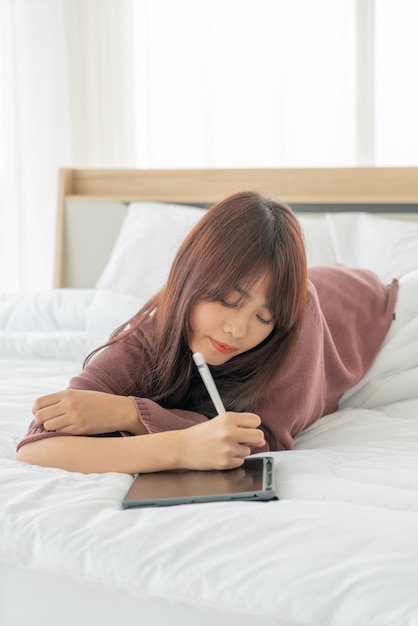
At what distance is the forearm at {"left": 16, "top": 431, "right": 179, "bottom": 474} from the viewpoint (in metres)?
1.12

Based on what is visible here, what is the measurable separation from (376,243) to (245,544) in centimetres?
164

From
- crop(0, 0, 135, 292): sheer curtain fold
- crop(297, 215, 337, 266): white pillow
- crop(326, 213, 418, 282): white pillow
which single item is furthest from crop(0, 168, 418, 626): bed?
crop(0, 0, 135, 292): sheer curtain fold

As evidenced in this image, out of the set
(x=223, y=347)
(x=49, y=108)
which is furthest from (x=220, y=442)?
(x=49, y=108)

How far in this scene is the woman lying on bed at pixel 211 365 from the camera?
1.14 metres

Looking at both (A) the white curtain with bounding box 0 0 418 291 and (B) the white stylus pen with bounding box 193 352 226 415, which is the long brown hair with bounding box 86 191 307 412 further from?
(A) the white curtain with bounding box 0 0 418 291

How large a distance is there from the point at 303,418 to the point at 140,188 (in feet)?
5.97

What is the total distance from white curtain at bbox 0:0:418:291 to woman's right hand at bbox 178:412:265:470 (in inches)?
79.5

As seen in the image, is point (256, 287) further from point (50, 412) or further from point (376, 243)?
point (376, 243)

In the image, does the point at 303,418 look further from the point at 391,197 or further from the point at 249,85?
the point at 249,85

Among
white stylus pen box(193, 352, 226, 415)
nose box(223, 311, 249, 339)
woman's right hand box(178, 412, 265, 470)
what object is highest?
nose box(223, 311, 249, 339)

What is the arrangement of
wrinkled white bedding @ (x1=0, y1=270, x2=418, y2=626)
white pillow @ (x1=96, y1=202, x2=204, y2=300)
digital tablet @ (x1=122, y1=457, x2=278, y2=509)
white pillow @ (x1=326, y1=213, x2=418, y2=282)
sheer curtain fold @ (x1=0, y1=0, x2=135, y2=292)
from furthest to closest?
sheer curtain fold @ (x1=0, y1=0, x2=135, y2=292) → white pillow @ (x1=96, y1=202, x2=204, y2=300) → white pillow @ (x1=326, y1=213, x2=418, y2=282) → digital tablet @ (x1=122, y1=457, x2=278, y2=509) → wrinkled white bedding @ (x1=0, y1=270, x2=418, y2=626)

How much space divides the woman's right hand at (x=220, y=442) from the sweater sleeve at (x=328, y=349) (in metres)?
0.19

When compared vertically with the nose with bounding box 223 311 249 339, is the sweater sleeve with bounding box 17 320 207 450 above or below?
below

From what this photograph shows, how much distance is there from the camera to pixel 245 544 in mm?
863
